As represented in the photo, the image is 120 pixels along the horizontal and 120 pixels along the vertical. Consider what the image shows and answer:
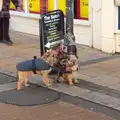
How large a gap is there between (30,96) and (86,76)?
1.45 meters

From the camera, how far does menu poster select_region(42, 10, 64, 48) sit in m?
8.07

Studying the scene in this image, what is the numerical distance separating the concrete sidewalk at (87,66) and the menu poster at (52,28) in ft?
2.60

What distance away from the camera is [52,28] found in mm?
8188

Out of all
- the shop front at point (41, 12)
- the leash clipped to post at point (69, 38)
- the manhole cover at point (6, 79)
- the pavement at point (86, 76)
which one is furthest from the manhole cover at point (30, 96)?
the shop front at point (41, 12)

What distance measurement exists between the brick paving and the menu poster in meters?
1.71

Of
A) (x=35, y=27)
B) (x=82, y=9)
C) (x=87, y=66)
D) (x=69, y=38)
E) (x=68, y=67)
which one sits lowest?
(x=87, y=66)

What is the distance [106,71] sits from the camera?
856 cm

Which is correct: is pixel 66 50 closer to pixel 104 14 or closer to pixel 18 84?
pixel 18 84

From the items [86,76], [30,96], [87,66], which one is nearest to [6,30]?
[87,66]

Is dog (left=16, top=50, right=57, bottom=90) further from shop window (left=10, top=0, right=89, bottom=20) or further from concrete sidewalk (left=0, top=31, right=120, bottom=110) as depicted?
shop window (left=10, top=0, right=89, bottom=20)

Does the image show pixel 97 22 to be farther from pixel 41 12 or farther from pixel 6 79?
pixel 6 79

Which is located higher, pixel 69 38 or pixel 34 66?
pixel 69 38

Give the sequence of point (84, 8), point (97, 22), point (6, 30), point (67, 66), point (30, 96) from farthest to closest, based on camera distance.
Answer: point (6, 30), point (84, 8), point (97, 22), point (67, 66), point (30, 96)

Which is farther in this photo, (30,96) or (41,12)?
(41,12)
